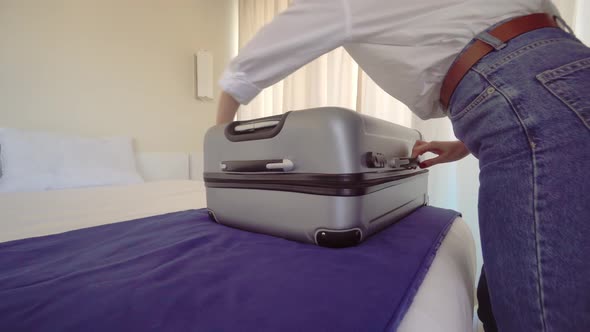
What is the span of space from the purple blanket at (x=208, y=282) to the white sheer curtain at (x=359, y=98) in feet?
3.80

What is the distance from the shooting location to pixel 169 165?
7.67ft

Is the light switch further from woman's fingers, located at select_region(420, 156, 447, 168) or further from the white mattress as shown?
woman's fingers, located at select_region(420, 156, 447, 168)

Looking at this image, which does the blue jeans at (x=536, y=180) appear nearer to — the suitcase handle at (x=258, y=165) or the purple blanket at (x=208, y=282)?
the purple blanket at (x=208, y=282)

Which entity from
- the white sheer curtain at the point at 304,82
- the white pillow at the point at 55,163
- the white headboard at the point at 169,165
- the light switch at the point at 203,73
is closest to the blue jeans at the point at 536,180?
the white sheer curtain at the point at 304,82

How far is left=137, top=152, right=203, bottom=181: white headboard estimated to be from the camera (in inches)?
86.5

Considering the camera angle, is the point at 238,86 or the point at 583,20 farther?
the point at 583,20

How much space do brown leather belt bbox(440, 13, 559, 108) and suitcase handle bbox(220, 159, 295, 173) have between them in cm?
34

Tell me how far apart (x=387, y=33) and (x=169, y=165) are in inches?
89.6

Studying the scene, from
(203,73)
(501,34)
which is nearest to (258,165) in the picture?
(501,34)

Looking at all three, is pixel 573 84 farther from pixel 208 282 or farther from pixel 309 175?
pixel 208 282

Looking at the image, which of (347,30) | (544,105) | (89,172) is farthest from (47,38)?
(544,105)

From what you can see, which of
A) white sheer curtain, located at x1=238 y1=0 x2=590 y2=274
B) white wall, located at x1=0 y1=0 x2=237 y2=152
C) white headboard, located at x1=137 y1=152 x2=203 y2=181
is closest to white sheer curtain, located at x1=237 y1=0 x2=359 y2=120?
white sheer curtain, located at x1=238 y1=0 x2=590 y2=274

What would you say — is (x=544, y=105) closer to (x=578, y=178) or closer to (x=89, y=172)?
(x=578, y=178)

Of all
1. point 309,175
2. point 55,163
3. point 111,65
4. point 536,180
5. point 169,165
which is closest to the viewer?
point 536,180
